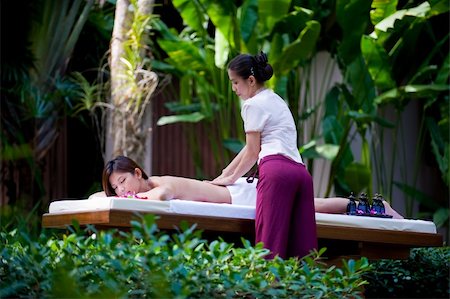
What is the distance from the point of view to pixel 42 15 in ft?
28.7

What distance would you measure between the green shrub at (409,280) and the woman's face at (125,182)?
52.1 inches

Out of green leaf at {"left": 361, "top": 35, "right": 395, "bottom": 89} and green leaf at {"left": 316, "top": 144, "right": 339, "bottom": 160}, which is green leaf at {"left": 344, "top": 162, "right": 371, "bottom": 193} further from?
green leaf at {"left": 361, "top": 35, "right": 395, "bottom": 89}

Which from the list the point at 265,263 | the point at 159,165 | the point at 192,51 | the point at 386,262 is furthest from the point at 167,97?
the point at 265,263

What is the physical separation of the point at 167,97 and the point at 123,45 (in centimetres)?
329

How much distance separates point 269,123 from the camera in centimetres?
463

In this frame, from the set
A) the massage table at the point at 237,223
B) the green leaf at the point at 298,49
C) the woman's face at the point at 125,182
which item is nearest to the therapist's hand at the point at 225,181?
the massage table at the point at 237,223

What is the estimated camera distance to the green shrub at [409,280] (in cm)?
508

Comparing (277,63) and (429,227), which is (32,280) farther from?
(277,63)

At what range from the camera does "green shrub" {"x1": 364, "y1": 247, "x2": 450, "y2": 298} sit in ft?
16.7

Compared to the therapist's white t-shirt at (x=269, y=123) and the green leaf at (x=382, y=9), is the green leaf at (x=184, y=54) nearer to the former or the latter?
the green leaf at (x=382, y=9)

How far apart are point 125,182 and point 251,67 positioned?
83cm

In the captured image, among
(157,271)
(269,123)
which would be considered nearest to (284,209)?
(269,123)

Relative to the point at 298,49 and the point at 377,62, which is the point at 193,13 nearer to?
the point at 298,49

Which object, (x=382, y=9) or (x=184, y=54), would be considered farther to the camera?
(x=184, y=54)
